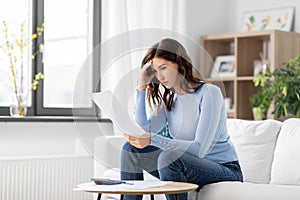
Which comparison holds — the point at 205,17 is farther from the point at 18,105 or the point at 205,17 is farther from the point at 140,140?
the point at 140,140

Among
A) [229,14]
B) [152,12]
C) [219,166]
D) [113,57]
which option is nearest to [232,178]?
[219,166]

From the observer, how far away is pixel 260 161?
3.25m

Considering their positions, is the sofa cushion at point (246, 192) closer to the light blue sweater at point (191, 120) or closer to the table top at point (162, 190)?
the light blue sweater at point (191, 120)

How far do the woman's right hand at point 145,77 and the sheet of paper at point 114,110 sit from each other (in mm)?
130

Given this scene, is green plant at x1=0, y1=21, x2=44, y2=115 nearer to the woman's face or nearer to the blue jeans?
the blue jeans

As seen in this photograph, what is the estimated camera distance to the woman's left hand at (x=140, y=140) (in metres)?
2.42

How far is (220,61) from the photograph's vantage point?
4.94 m

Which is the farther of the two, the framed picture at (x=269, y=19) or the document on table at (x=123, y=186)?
the framed picture at (x=269, y=19)

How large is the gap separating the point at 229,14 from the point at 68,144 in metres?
1.88

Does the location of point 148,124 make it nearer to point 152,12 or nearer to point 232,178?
point 232,178

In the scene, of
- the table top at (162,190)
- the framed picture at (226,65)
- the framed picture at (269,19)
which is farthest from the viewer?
the framed picture at (226,65)

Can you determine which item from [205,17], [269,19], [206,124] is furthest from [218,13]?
[206,124]

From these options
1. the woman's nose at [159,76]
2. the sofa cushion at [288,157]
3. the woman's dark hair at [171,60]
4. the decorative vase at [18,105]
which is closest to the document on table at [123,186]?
the woman's dark hair at [171,60]

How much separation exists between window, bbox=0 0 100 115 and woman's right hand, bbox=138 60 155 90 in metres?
1.76
